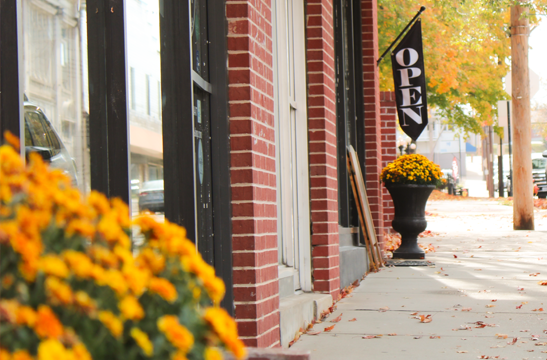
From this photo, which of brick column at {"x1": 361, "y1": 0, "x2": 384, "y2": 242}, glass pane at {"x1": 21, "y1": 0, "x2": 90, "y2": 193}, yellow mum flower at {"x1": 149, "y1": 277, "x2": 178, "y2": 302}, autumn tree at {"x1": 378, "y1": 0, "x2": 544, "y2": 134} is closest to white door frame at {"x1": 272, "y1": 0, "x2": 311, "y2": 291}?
glass pane at {"x1": 21, "y1": 0, "x2": 90, "y2": 193}

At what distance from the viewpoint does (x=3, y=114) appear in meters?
2.19

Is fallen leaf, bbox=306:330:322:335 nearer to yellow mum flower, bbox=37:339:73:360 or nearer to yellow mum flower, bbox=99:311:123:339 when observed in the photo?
yellow mum flower, bbox=99:311:123:339

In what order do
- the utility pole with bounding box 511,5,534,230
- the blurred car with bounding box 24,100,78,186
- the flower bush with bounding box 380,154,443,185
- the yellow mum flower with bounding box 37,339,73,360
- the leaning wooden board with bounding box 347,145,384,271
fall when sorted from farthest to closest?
the utility pole with bounding box 511,5,534,230 → the flower bush with bounding box 380,154,443,185 → the leaning wooden board with bounding box 347,145,384,271 → the blurred car with bounding box 24,100,78,186 → the yellow mum flower with bounding box 37,339,73,360

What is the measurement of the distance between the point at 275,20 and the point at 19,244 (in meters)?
4.26

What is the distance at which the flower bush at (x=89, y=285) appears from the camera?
0.97 meters

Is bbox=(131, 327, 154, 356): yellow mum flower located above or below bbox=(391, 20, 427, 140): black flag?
below

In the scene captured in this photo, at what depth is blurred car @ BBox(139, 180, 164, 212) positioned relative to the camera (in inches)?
120

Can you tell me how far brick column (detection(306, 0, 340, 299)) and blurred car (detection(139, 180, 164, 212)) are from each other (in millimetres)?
2607

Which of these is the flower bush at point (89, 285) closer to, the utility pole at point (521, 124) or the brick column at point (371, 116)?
the brick column at point (371, 116)

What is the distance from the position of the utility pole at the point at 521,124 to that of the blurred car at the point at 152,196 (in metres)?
12.1

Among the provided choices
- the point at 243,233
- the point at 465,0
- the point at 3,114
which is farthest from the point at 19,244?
the point at 465,0

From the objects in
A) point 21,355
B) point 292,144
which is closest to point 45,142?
point 21,355

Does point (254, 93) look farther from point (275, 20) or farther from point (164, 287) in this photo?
point (164, 287)

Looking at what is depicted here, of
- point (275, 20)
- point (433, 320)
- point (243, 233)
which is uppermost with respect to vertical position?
point (275, 20)
